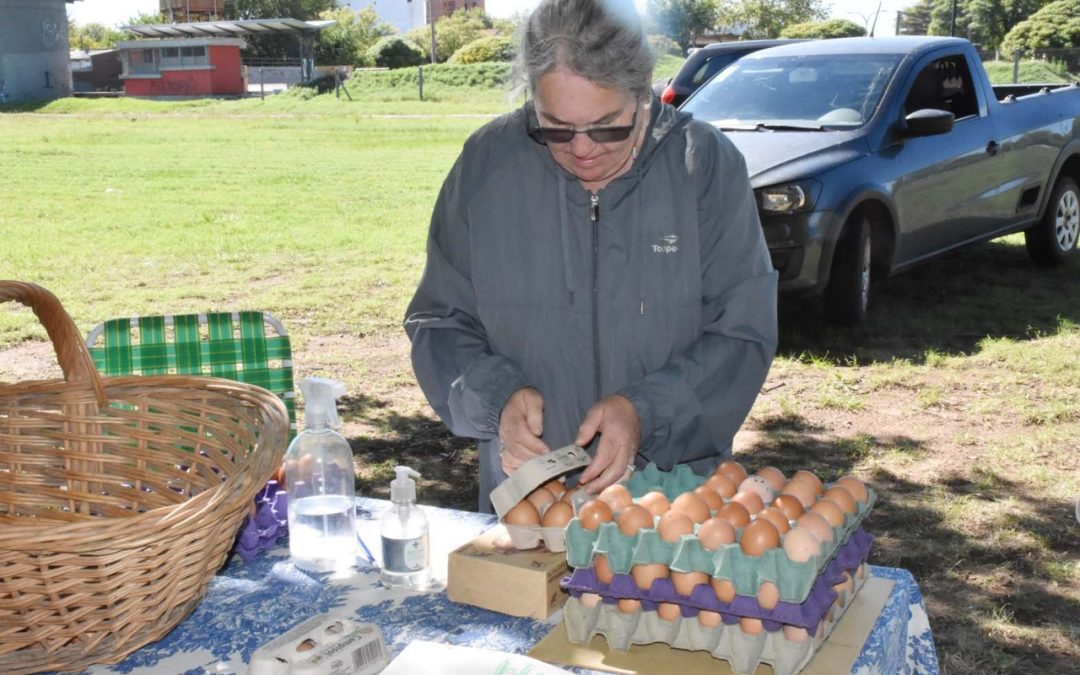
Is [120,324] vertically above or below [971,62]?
below

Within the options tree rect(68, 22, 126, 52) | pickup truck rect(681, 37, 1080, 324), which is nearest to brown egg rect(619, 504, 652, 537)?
pickup truck rect(681, 37, 1080, 324)

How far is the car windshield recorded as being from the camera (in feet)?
24.6

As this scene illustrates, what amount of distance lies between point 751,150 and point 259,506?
18.2 ft

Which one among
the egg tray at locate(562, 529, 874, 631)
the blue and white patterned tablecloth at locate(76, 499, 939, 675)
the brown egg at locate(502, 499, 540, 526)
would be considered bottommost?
the blue and white patterned tablecloth at locate(76, 499, 939, 675)

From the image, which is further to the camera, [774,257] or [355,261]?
[355,261]

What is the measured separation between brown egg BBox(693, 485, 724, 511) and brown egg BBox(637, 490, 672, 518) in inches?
2.0

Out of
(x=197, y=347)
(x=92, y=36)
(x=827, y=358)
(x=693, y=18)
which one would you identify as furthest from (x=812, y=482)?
(x=92, y=36)

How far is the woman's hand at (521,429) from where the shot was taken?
2.07m

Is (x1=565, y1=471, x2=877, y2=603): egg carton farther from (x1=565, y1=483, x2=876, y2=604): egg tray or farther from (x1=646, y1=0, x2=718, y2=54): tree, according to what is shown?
(x1=646, y1=0, x2=718, y2=54): tree

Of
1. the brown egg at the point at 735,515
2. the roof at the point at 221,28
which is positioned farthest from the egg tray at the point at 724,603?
the roof at the point at 221,28

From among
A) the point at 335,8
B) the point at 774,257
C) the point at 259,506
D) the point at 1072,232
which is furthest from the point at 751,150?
the point at 335,8

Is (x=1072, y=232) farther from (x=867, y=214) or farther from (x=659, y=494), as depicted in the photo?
(x=659, y=494)

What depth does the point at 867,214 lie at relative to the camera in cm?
736

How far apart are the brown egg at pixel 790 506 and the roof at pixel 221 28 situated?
55464 mm
